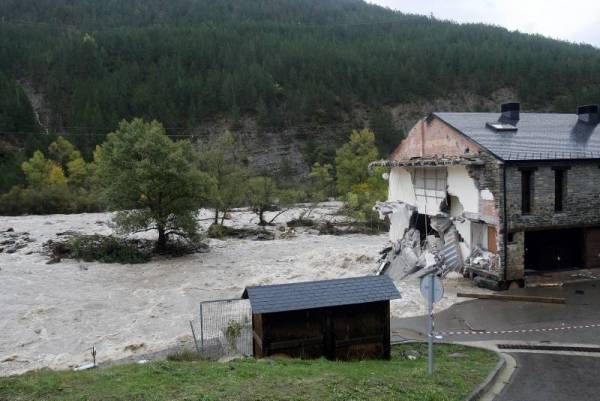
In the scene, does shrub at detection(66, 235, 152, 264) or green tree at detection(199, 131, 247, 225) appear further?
green tree at detection(199, 131, 247, 225)

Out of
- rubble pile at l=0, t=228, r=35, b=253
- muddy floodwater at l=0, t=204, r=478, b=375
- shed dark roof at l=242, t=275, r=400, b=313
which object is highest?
shed dark roof at l=242, t=275, r=400, b=313

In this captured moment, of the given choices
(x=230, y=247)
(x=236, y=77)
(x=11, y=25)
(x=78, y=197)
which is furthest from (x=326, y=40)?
(x=230, y=247)

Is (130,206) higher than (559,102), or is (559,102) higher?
(559,102)

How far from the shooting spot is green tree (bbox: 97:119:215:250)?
3425 centimetres

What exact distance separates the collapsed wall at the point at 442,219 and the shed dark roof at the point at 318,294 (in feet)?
33.8

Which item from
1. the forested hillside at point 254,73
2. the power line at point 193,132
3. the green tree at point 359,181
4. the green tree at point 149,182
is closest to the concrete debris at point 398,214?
the green tree at point 149,182

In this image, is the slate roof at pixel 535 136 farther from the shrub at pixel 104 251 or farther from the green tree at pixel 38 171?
the green tree at pixel 38 171

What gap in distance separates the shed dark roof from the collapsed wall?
1032cm

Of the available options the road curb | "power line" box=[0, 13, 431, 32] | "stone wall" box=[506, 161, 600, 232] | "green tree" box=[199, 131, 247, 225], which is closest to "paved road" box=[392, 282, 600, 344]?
the road curb

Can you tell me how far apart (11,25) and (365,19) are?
376 ft

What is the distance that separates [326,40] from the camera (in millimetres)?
144000

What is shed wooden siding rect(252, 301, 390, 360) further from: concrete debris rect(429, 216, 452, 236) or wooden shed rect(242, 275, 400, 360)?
concrete debris rect(429, 216, 452, 236)

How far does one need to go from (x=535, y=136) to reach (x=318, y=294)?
16.1m

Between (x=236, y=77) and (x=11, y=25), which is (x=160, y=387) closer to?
(x=236, y=77)
